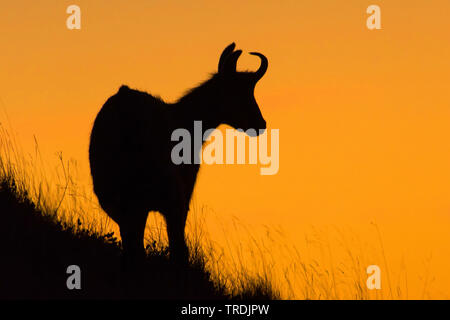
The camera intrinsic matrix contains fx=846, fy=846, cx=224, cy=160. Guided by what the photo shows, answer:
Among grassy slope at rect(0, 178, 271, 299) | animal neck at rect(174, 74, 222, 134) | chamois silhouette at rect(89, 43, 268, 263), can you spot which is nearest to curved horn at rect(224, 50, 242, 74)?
animal neck at rect(174, 74, 222, 134)

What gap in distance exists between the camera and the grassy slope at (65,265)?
22.9 feet

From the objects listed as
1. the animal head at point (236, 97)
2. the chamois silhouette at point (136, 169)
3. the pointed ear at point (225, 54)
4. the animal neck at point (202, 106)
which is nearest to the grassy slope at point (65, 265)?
the chamois silhouette at point (136, 169)

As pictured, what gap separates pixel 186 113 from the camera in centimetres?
1024

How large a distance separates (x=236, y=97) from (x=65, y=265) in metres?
3.92

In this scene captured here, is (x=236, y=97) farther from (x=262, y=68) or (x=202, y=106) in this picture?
(x=262, y=68)

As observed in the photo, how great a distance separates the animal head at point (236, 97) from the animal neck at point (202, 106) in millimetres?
96

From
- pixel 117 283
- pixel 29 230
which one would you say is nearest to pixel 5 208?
pixel 29 230

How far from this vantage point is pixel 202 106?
1036cm

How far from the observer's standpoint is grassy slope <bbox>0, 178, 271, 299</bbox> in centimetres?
698

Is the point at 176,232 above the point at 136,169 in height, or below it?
below

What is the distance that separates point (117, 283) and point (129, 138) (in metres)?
1.57

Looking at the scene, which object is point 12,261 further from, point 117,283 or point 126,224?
point 126,224

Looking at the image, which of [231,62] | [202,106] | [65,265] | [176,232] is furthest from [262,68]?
[65,265]
